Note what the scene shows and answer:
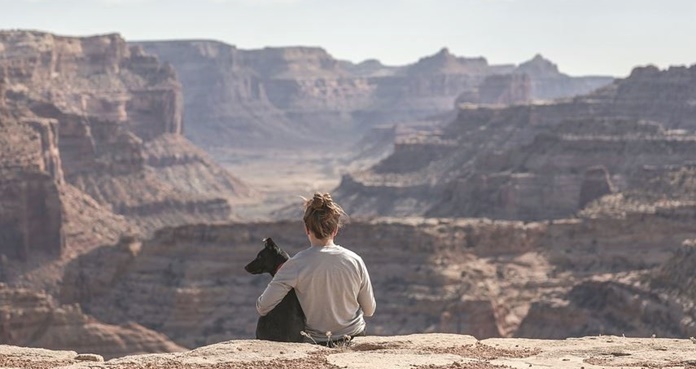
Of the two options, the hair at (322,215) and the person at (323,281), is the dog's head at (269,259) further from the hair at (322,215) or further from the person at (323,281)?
the hair at (322,215)

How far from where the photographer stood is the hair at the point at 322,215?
21.0 m

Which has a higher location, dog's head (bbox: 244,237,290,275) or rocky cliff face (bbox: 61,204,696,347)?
dog's head (bbox: 244,237,290,275)

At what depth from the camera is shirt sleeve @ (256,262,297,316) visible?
21406mm

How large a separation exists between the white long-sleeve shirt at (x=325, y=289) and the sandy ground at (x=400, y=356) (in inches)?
17.7

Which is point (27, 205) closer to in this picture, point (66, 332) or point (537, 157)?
point (537, 157)

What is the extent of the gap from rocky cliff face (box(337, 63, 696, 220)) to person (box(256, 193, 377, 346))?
101608 mm

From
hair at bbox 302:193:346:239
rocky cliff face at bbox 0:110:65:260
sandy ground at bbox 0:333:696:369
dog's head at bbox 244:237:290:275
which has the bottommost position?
rocky cliff face at bbox 0:110:65:260

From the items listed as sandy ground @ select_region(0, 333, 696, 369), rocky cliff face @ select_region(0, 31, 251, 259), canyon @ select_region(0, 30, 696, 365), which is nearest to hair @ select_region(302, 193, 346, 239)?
sandy ground @ select_region(0, 333, 696, 369)

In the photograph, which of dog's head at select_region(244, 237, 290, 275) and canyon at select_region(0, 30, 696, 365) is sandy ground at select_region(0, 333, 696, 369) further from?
canyon at select_region(0, 30, 696, 365)

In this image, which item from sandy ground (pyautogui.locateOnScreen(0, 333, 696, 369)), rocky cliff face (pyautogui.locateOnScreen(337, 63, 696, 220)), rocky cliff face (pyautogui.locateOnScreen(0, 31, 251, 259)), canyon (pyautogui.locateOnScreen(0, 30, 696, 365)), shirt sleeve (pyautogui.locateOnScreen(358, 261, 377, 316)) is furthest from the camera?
rocky cliff face (pyautogui.locateOnScreen(337, 63, 696, 220))

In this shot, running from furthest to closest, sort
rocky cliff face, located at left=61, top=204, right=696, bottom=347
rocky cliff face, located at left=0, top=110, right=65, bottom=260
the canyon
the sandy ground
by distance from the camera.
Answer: rocky cliff face, located at left=0, top=110, right=65, bottom=260
rocky cliff face, located at left=61, top=204, right=696, bottom=347
the canyon
the sandy ground

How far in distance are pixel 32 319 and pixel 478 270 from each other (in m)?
26.1

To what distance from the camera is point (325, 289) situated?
21625mm

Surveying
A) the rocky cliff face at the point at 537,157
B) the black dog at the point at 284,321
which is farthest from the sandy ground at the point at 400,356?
the rocky cliff face at the point at 537,157
